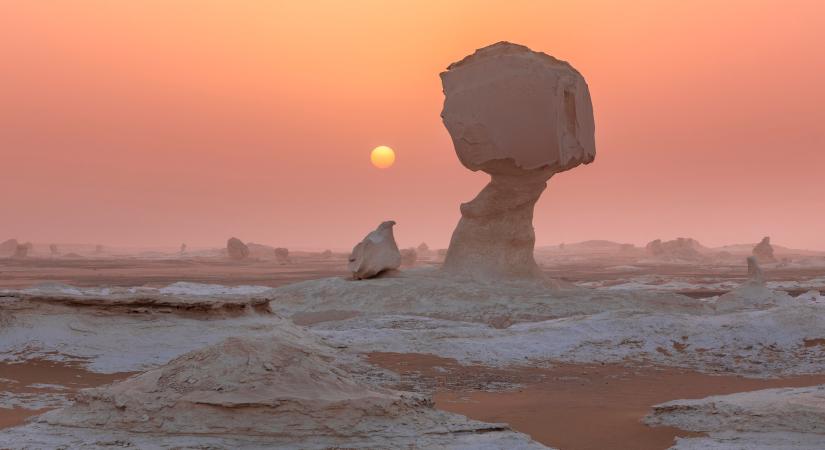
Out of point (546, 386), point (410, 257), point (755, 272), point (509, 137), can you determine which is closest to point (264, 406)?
point (546, 386)

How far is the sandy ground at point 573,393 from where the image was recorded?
287 inches

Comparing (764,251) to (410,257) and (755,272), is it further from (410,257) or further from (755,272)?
(755,272)

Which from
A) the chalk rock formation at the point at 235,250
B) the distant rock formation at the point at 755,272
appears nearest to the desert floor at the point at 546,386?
the distant rock formation at the point at 755,272

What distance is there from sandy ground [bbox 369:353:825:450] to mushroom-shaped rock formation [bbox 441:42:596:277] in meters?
10.00

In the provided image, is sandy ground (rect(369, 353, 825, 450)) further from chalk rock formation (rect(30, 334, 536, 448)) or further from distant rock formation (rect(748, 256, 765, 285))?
distant rock formation (rect(748, 256, 765, 285))

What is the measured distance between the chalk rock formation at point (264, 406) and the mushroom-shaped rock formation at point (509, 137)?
47.1 ft

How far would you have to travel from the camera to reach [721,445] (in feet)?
21.2

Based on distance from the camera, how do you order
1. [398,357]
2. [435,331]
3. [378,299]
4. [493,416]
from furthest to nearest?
[378,299] < [435,331] < [398,357] < [493,416]

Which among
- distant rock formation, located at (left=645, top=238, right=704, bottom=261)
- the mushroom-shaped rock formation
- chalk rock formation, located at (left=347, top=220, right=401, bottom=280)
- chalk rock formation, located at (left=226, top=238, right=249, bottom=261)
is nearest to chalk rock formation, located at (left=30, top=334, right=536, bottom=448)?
chalk rock formation, located at (left=347, top=220, right=401, bottom=280)

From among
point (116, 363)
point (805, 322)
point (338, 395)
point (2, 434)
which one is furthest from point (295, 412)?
point (805, 322)

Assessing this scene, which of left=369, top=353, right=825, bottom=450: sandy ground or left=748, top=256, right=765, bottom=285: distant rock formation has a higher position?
left=748, top=256, right=765, bottom=285: distant rock formation

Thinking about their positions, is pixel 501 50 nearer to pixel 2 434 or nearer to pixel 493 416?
pixel 493 416

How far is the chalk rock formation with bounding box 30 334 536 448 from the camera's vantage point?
20.0ft

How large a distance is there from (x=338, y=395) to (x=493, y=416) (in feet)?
6.89
